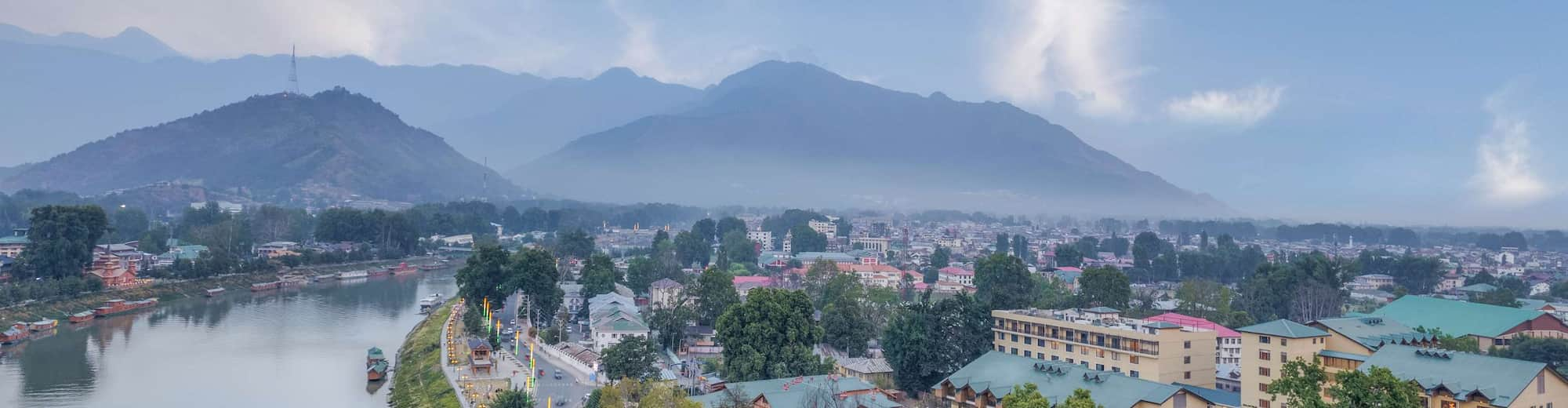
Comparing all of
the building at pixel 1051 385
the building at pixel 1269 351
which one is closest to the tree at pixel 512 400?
the building at pixel 1051 385

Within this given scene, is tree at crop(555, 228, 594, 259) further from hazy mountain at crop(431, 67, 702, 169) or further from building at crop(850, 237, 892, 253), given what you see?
hazy mountain at crop(431, 67, 702, 169)

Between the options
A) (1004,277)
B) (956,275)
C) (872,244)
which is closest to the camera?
(1004,277)

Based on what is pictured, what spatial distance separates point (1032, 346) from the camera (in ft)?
61.5

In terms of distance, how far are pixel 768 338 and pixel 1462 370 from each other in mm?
9886

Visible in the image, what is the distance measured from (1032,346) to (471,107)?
625ft

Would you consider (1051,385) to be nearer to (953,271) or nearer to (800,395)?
(800,395)

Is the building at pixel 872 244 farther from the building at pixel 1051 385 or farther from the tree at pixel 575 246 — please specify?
the building at pixel 1051 385

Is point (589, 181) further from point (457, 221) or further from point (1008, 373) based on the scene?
point (1008, 373)

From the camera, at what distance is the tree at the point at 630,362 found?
16.8 m

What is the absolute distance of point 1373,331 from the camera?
56.1 ft

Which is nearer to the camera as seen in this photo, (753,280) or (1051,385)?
(1051,385)

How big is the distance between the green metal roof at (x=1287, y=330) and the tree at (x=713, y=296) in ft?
39.5

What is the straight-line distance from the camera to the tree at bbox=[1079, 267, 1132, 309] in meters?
25.2

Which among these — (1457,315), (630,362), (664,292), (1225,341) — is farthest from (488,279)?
(1457,315)
